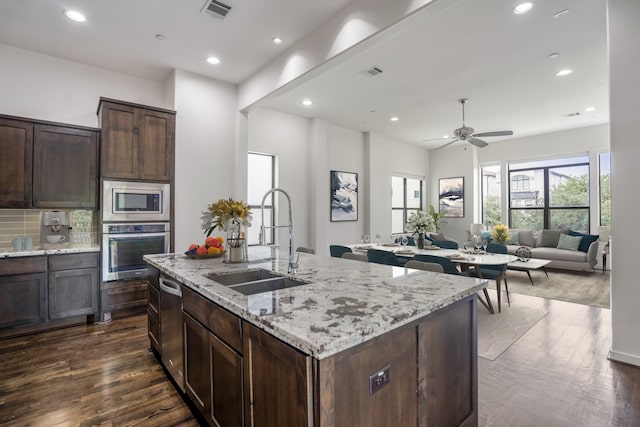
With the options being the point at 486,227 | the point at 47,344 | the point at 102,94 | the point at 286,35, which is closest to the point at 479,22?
the point at 286,35

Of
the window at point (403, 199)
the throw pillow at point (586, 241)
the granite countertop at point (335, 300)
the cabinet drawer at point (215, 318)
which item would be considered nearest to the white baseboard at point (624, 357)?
the granite countertop at point (335, 300)

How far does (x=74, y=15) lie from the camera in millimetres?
3111

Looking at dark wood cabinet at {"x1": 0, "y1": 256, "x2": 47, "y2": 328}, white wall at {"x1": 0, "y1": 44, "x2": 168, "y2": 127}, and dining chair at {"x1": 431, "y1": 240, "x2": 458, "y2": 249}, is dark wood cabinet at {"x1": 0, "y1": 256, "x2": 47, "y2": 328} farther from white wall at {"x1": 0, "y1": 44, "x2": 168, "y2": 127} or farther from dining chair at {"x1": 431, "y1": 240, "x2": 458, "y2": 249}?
dining chair at {"x1": 431, "y1": 240, "x2": 458, "y2": 249}

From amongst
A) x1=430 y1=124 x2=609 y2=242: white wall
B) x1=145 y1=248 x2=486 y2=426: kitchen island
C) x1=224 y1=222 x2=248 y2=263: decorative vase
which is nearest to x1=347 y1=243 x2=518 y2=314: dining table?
x1=145 y1=248 x2=486 y2=426: kitchen island

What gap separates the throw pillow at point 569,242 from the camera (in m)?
6.63

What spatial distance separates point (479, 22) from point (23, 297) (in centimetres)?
536

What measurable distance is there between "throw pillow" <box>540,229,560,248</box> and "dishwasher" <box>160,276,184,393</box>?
796cm

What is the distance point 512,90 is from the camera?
16.0 ft

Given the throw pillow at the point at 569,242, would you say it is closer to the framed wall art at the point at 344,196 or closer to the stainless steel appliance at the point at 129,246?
the framed wall art at the point at 344,196

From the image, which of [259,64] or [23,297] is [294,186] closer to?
[259,64]

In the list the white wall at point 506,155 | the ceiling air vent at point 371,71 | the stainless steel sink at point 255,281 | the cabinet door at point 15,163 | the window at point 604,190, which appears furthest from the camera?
the white wall at point 506,155

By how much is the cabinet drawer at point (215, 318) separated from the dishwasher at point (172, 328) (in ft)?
0.53

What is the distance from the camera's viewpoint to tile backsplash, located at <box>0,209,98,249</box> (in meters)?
3.58

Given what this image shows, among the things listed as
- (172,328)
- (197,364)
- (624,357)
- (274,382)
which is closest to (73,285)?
(172,328)
